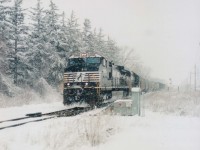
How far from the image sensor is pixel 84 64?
18.2m

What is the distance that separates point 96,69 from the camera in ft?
58.0

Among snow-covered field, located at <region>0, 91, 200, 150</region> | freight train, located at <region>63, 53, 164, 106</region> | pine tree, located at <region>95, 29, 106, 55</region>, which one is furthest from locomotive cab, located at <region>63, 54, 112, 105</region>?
pine tree, located at <region>95, 29, 106, 55</region>

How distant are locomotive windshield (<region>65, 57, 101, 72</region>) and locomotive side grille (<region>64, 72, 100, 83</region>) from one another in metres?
0.23

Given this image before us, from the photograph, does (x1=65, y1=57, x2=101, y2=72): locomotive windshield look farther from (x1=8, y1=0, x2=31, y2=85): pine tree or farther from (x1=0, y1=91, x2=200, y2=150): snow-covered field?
(x1=0, y1=91, x2=200, y2=150): snow-covered field

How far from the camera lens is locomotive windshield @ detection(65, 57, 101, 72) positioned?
17862 millimetres

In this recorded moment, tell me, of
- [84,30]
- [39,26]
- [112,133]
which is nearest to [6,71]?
[39,26]

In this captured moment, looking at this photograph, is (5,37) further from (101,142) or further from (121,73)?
(101,142)

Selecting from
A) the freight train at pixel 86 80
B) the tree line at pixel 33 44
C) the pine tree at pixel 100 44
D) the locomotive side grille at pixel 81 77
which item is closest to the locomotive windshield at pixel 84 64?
the freight train at pixel 86 80

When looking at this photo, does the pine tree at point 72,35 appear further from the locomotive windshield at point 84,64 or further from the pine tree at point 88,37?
the locomotive windshield at point 84,64

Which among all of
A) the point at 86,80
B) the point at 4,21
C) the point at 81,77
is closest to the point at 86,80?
the point at 86,80

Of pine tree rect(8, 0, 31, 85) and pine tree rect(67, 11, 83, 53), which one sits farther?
pine tree rect(67, 11, 83, 53)

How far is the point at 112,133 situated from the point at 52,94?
15.0 m

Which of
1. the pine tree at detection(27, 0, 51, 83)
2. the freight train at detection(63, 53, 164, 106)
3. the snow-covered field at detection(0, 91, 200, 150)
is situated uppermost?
the pine tree at detection(27, 0, 51, 83)

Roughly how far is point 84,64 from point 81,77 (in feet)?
2.35
